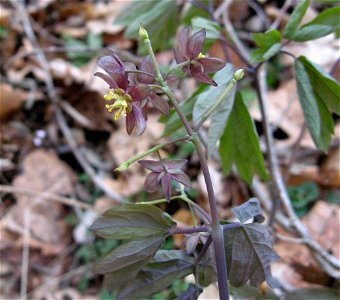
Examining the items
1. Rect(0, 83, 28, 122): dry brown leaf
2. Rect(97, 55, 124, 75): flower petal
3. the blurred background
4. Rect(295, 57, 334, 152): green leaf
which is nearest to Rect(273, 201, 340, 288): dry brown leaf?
the blurred background

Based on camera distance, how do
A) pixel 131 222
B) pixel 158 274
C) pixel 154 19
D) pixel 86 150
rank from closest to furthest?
pixel 131 222, pixel 158 274, pixel 154 19, pixel 86 150

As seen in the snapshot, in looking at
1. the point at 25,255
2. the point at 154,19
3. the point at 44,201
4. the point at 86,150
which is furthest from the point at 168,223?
the point at 86,150

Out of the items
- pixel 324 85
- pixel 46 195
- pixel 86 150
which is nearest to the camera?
pixel 324 85

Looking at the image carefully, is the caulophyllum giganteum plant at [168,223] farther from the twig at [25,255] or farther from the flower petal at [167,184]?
the twig at [25,255]

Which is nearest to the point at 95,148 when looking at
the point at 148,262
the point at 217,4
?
the point at 217,4

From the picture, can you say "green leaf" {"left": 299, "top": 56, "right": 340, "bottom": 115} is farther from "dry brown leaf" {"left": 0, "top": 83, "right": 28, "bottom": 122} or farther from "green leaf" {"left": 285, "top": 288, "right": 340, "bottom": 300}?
"dry brown leaf" {"left": 0, "top": 83, "right": 28, "bottom": 122}

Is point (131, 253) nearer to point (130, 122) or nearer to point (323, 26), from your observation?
point (130, 122)

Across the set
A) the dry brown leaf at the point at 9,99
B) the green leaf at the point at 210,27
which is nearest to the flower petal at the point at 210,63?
the green leaf at the point at 210,27
